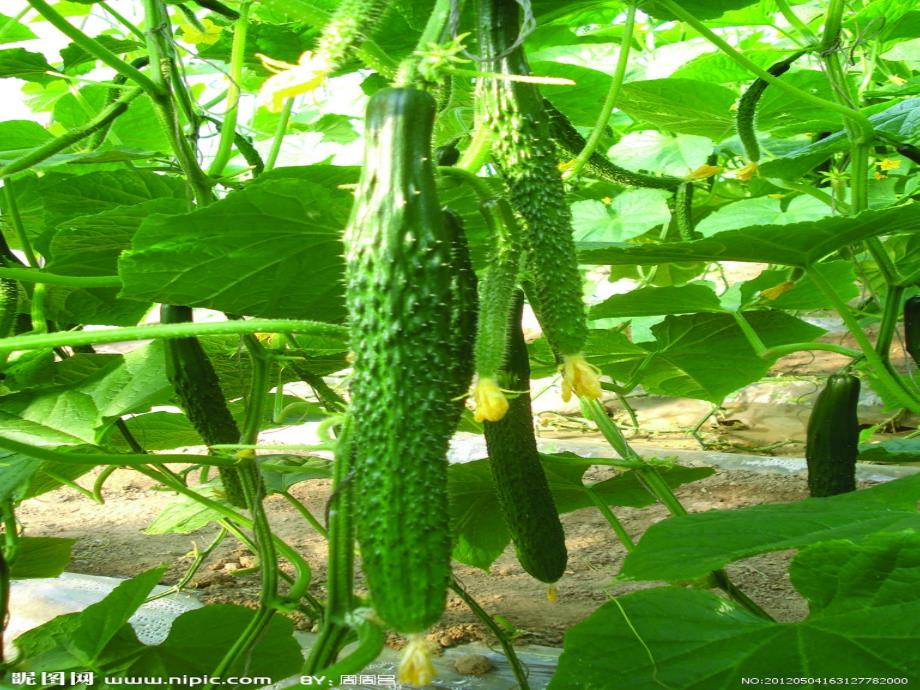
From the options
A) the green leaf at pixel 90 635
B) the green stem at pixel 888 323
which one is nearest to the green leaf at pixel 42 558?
the green leaf at pixel 90 635

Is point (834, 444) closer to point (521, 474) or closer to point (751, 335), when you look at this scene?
point (751, 335)

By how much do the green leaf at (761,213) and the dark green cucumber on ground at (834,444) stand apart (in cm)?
105

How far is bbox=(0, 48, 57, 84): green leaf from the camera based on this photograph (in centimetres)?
181

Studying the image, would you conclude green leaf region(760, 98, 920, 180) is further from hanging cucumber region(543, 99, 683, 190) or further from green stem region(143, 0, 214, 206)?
green stem region(143, 0, 214, 206)

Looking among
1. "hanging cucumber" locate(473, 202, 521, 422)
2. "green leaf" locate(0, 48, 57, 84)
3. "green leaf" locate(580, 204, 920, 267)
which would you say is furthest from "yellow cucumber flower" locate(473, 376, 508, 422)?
"green leaf" locate(0, 48, 57, 84)

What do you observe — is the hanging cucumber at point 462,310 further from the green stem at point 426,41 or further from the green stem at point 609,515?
the green stem at point 609,515

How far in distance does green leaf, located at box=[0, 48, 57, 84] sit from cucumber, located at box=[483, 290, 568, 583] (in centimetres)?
121

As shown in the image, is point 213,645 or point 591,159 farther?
point 213,645

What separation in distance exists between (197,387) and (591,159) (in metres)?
0.77

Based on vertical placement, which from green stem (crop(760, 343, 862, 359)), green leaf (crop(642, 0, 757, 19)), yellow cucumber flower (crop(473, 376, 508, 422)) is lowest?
green stem (crop(760, 343, 862, 359))

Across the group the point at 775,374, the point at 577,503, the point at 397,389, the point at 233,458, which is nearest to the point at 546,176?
the point at 397,389

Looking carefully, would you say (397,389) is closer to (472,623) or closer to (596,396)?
(596,396)

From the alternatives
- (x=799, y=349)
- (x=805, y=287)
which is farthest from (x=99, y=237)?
(x=805, y=287)

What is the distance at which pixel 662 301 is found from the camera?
6.62ft
